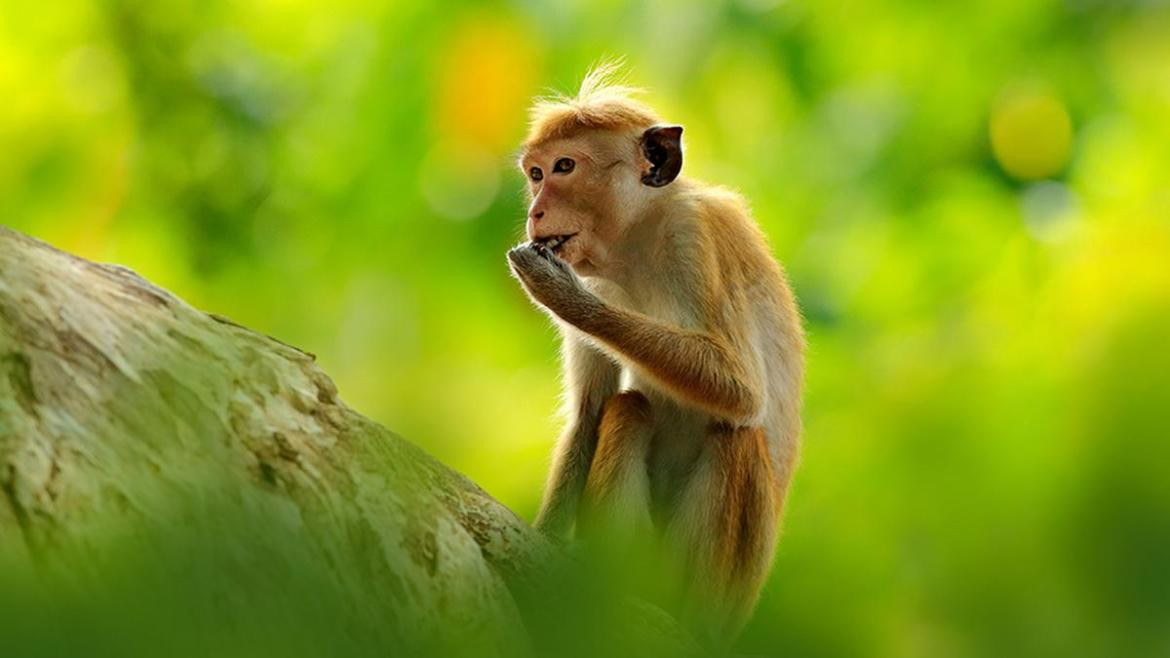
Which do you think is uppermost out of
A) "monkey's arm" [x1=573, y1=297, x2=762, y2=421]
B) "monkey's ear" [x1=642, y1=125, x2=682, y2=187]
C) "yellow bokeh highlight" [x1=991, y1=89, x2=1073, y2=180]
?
"yellow bokeh highlight" [x1=991, y1=89, x2=1073, y2=180]

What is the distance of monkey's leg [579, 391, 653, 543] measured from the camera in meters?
6.46

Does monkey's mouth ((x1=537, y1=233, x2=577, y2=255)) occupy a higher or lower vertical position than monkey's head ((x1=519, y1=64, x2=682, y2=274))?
lower

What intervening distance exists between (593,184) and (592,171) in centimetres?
8

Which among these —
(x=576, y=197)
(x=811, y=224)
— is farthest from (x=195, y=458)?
(x=811, y=224)

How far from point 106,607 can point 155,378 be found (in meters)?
0.89

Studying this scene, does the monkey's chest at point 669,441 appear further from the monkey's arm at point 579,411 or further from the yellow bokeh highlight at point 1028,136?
the yellow bokeh highlight at point 1028,136

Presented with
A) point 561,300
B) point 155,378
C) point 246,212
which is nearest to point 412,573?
point 155,378

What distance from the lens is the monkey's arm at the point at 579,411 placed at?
23.8ft

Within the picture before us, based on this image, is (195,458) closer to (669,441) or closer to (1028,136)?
(669,441)

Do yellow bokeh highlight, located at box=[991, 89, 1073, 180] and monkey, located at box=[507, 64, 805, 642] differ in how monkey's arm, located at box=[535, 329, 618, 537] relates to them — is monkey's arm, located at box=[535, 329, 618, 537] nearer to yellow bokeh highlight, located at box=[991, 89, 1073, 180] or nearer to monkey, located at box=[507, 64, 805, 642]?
monkey, located at box=[507, 64, 805, 642]

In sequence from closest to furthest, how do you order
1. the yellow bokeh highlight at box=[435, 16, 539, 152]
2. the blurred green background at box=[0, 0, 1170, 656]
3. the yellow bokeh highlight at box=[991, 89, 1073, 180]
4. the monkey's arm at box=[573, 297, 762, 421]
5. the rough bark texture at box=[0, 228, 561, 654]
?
the blurred green background at box=[0, 0, 1170, 656] → the rough bark texture at box=[0, 228, 561, 654] → the yellow bokeh highlight at box=[435, 16, 539, 152] → the monkey's arm at box=[573, 297, 762, 421] → the yellow bokeh highlight at box=[991, 89, 1073, 180]

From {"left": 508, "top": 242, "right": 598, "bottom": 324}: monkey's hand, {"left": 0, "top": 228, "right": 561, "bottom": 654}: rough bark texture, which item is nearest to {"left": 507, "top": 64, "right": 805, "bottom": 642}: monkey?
{"left": 508, "top": 242, "right": 598, "bottom": 324}: monkey's hand

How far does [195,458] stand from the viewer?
1.48 meters

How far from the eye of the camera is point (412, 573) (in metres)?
2.18
